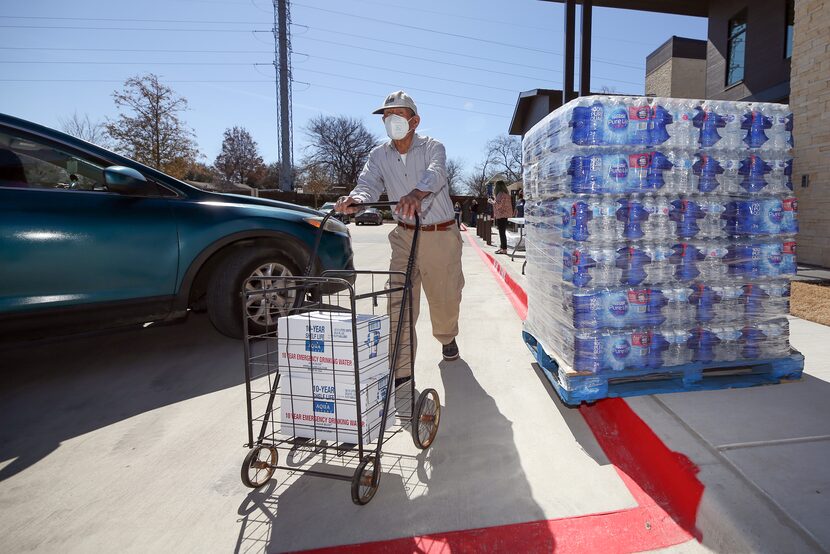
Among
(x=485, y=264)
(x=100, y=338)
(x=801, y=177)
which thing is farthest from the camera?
(x=485, y=264)

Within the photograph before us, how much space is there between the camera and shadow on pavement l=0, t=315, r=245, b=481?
9.46 feet

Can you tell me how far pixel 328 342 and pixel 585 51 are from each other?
39.9 ft

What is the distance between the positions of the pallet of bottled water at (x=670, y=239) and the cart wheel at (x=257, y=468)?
→ 1705 millimetres

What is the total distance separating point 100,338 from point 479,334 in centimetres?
380

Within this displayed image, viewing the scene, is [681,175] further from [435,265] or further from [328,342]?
[328,342]

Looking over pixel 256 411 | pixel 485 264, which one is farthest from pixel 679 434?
pixel 485 264

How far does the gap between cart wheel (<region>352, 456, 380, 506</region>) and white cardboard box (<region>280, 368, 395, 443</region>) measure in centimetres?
15

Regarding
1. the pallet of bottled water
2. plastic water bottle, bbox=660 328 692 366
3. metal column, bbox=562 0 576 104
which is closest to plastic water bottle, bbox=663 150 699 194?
the pallet of bottled water

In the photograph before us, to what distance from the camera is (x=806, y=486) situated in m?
1.93

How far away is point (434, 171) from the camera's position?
284cm

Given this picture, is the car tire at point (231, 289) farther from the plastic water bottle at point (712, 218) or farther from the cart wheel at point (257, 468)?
the plastic water bottle at point (712, 218)

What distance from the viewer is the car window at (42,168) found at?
334 cm

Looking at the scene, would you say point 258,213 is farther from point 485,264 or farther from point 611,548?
point 485,264

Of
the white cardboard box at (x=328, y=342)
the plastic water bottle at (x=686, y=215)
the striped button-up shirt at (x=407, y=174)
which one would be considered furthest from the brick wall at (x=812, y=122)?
the white cardboard box at (x=328, y=342)
